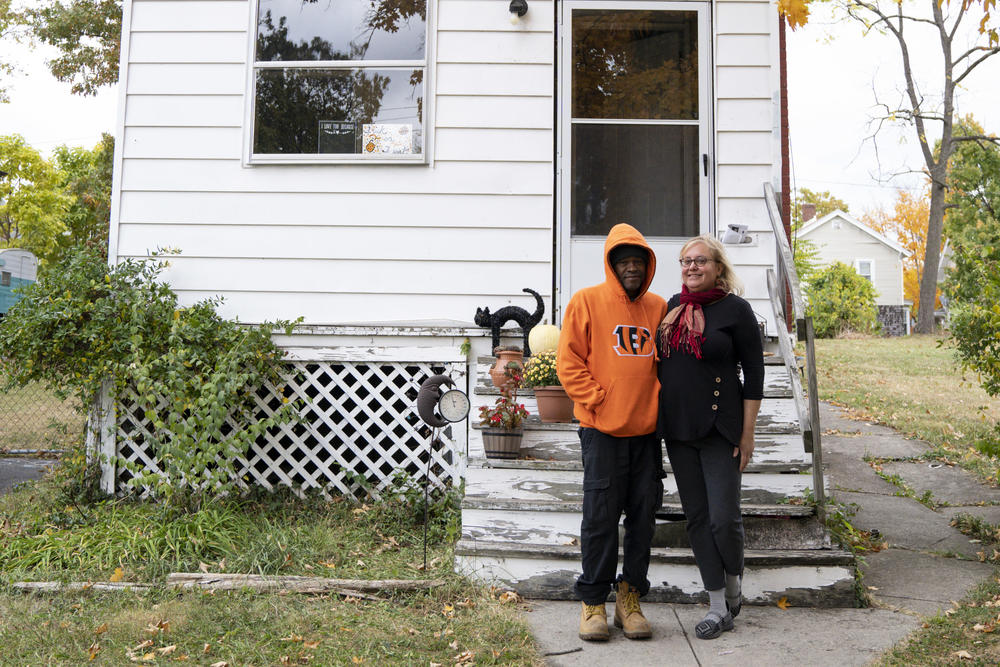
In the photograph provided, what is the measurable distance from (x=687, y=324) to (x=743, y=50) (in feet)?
10.5

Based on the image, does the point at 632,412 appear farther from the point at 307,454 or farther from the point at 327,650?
the point at 307,454

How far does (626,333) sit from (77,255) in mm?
3945

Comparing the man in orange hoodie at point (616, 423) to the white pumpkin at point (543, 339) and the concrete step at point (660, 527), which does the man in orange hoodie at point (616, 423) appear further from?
the white pumpkin at point (543, 339)

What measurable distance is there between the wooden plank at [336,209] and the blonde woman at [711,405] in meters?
2.39

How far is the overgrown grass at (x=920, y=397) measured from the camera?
24.2 feet

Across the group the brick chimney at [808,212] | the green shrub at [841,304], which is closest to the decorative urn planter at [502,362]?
the green shrub at [841,304]

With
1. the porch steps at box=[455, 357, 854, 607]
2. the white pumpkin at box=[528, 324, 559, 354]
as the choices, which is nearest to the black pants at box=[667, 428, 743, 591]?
the porch steps at box=[455, 357, 854, 607]

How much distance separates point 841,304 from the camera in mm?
19781

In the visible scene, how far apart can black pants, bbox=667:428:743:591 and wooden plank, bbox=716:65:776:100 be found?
10.6 feet

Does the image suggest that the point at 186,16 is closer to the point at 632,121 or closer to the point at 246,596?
the point at 632,121

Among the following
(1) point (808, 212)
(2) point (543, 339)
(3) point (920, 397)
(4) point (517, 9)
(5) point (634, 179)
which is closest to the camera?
(2) point (543, 339)

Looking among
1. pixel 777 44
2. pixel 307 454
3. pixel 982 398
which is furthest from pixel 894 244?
pixel 307 454

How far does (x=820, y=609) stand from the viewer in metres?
3.86

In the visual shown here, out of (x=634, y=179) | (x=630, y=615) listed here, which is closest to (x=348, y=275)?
(x=634, y=179)
